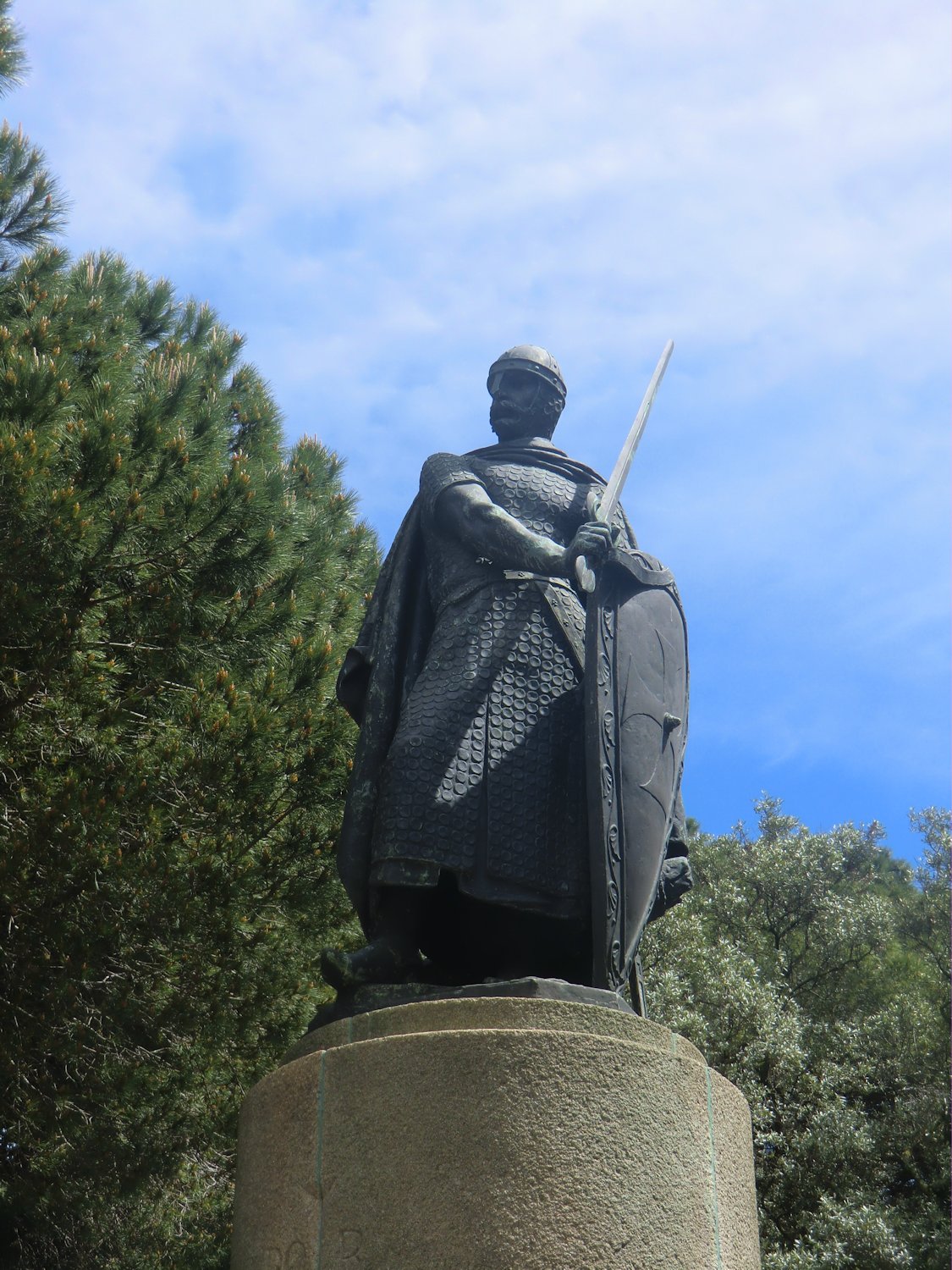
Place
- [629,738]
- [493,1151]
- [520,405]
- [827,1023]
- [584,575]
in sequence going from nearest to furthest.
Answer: [493,1151], [629,738], [584,575], [520,405], [827,1023]

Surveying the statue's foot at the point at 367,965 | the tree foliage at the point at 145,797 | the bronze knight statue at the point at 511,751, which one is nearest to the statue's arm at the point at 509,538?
the bronze knight statue at the point at 511,751

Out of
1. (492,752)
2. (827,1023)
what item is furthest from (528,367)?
(827,1023)

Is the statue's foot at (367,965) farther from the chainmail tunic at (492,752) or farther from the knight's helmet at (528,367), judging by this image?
the knight's helmet at (528,367)

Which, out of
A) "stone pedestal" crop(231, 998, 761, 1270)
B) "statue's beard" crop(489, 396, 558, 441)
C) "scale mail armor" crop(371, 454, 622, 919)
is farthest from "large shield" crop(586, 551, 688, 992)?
"statue's beard" crop(489, 396, 558, 441)

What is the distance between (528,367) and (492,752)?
1510 millimetres

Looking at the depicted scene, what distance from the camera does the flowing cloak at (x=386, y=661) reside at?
3.74 meters

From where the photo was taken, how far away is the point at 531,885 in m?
3.60

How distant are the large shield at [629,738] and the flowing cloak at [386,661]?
Result: 17 centimetres

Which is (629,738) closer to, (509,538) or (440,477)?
(509,538)

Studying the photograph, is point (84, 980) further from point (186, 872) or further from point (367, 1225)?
point (367, 1225)

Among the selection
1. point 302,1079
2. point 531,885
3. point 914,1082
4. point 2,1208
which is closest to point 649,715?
point 531,885

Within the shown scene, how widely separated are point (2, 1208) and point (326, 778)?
3.20 meters

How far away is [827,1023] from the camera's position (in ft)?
50.8

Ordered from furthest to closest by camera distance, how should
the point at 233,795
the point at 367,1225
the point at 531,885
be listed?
1. the point at 233,795
2. the point at 531,885
3. the point at 367,1225
